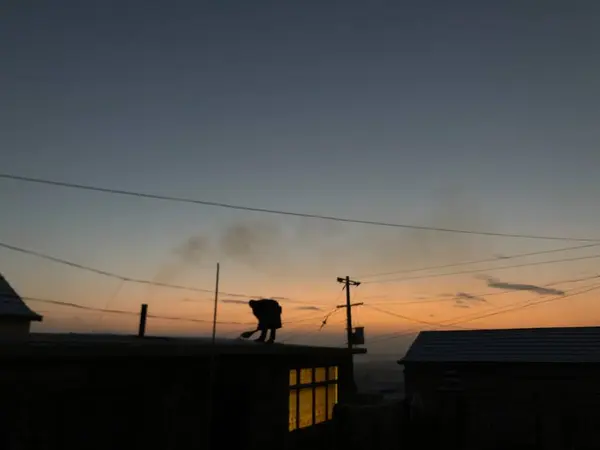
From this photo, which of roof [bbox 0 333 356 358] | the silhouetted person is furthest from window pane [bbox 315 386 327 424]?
roof [bbox 0 333 356 358]

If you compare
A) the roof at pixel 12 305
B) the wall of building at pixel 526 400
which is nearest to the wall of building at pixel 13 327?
the roof at pixel 12 305

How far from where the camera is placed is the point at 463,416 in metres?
15.3

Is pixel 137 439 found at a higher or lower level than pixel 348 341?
lower

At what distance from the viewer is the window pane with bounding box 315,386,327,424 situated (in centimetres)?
1748

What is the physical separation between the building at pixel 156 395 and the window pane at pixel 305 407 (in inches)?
1.2

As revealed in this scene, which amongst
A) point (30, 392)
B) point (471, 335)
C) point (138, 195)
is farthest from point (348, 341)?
point (30, 392)

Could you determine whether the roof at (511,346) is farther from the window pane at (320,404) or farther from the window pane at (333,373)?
the window pane at (320,404)

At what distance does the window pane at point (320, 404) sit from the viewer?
17484mm

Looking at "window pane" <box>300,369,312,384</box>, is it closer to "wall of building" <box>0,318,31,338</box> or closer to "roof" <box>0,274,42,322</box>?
"wall of building" <box>0,318,31,338</box>

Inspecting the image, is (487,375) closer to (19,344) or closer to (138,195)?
(138,195)

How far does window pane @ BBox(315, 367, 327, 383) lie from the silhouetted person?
217cm

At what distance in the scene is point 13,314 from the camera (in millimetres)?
22938

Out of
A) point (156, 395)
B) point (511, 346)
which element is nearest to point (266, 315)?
point (156, 395)

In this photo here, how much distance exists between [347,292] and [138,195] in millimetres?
21930
